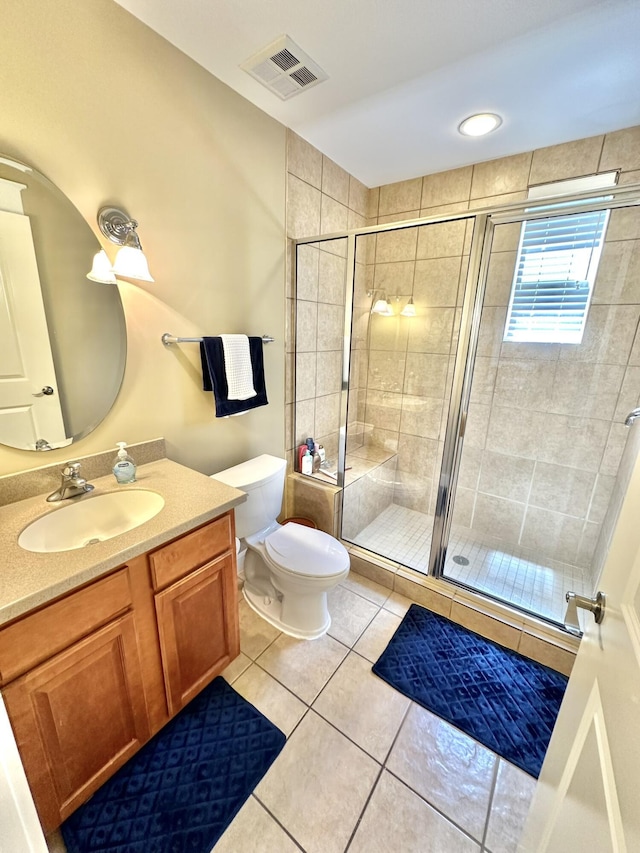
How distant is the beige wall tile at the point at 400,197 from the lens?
7.77 feet

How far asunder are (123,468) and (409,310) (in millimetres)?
2119

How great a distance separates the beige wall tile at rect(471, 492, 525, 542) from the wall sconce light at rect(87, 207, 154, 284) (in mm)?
2372

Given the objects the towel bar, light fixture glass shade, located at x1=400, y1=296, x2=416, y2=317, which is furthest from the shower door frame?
the towel bar

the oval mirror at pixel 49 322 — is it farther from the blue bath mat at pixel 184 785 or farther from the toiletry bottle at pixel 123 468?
the blue bath mat at pixel 184 785

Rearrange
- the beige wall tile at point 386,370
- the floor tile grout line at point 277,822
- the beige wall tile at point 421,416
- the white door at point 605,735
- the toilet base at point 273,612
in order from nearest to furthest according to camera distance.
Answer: the white door at point 605,735, the floor tile grout line at point 277,822, the toilet base at point 273,612, the beige wall tile at point 421,416, the beige wall tile at point 386,370

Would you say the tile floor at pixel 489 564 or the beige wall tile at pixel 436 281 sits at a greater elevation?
the beige wall tile at pixel 436 281

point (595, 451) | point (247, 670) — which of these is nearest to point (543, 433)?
point (595, 451)

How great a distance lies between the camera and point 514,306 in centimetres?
214

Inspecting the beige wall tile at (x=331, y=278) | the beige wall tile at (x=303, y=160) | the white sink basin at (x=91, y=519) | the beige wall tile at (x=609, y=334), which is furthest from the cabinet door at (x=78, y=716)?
the beige wall tile at (x=609, y=334)

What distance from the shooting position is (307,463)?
7.77 ft

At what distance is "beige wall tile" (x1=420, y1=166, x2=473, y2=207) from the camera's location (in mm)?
2172

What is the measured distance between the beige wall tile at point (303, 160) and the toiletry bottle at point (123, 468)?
173cm

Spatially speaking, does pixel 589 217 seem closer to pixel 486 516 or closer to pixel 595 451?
pixel 595 451

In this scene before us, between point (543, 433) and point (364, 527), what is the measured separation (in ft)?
4.34
